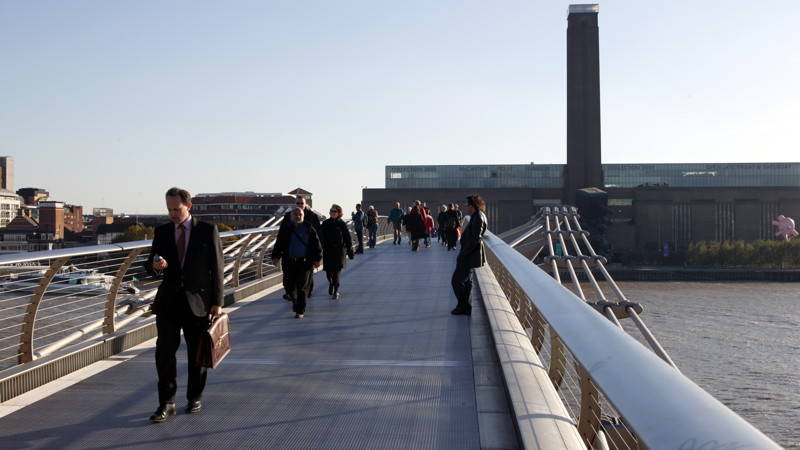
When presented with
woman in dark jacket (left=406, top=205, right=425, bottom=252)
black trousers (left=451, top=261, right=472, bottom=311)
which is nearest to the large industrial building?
woman in dark jacket (left=406, top=205, right=425, bottom=252)

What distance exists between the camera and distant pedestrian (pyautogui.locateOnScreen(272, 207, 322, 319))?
28.8 feet

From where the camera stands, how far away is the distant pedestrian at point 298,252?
28.8 feet

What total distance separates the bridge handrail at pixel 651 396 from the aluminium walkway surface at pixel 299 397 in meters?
1.86

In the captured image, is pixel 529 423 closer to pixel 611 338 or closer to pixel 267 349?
pixel 611 338

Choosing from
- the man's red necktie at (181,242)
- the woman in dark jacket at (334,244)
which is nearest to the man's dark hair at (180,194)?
the man's red necktie at (181,242)

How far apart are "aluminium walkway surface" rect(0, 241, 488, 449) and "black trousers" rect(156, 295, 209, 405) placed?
0.51 feet

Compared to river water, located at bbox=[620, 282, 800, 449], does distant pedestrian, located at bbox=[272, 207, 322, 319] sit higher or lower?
higher

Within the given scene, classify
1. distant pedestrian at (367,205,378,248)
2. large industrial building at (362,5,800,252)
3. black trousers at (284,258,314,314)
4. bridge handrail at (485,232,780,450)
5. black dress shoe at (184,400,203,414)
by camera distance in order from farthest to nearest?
large industrial building at (362,5,800,252), distant pedestrian at (367,205,378,248), black trousers at (284,258,314,314), black dress shoe at (184,400,203,414), bridge handrail at (485,232,780,450)

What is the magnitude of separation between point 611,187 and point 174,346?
97.6 meters

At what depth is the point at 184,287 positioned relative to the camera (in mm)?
4570

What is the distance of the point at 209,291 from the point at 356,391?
1.15 m

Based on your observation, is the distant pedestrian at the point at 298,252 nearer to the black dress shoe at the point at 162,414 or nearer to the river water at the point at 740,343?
the black dress shoe at the point at 162,414

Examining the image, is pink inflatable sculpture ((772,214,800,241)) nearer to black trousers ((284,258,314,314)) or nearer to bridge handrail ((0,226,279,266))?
black trousers ((284,258,314,314))

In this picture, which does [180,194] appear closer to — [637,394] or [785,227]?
[637,394]
